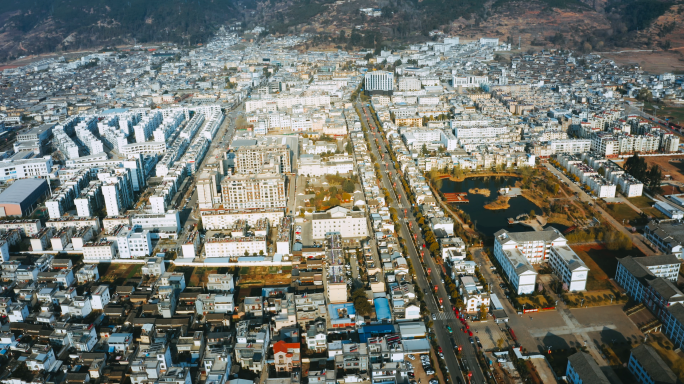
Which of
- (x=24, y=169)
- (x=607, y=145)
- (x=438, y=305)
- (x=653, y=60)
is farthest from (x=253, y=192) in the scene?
(x=653, y=60)

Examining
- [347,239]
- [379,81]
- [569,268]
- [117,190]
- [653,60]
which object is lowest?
[347,239]

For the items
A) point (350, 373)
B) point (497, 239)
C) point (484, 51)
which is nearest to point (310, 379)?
point (350, 373)

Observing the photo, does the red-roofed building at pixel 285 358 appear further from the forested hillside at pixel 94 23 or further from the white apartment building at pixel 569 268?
the forested hillside at pixel 94 23

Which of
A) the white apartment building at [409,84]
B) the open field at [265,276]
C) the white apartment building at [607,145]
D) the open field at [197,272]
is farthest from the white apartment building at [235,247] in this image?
the white apartment building at [409,84]

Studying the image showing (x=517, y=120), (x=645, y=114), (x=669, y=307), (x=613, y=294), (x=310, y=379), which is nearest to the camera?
(x=310, y=379)

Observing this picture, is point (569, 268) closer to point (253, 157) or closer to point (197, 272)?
point (197, 272)

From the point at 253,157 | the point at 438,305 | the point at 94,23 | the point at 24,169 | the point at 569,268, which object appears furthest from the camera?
the point at 94,23

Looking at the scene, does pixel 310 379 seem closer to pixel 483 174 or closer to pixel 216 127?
pixel 483 174
